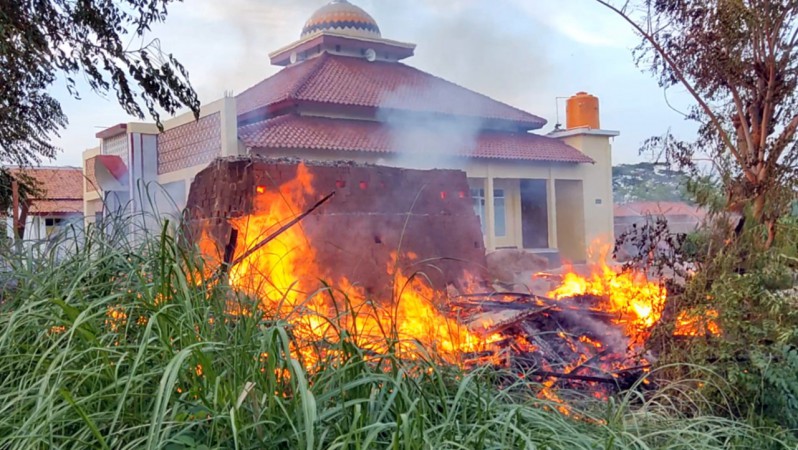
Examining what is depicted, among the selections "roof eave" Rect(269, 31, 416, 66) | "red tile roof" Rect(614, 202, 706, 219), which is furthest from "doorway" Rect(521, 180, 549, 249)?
"red tile roof" Rect(614, 202, 706, 219)

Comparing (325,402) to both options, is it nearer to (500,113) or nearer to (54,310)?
(54,310)

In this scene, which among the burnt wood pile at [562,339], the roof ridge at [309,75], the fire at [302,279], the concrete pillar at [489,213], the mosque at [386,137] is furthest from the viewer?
the concrete pillar at [489,213]

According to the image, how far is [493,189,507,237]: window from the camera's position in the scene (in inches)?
836

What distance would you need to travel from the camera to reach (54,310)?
8.66 ft

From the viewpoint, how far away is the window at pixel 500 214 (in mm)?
21234

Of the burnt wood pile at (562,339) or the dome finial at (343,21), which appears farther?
the dome finial at (343,21)

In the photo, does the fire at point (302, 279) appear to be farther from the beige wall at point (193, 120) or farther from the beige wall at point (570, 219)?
the beige wall at point (570, 219)

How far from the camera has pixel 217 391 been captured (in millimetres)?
2068

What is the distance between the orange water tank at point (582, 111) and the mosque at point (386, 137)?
0.04 m

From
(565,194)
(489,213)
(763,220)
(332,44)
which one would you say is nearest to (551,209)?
(565,194)

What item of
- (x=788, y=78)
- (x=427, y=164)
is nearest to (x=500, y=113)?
(x=427, y=164)

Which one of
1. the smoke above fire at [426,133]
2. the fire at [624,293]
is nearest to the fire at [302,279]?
the fire at [624,293]

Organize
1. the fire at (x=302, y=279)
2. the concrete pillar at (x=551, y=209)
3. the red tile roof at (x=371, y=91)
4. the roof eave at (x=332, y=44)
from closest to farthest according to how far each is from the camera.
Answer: the fire at (x=302, y=279) → the red tile roof at (x=371, y=91) → the roof eave at (x=332, y=44) → the concrete pillar at (x=551, y=209)

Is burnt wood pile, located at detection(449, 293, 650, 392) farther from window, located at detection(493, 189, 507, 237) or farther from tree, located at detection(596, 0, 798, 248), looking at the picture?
window, located at detection(493, 189, 507, 237)
